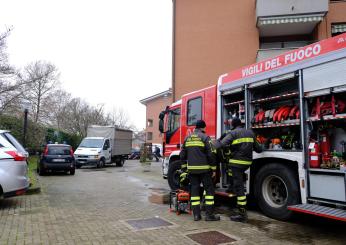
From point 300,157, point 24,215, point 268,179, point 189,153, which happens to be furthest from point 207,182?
point 24,215

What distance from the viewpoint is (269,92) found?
24.1 ft

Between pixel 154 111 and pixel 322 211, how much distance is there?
40.7m

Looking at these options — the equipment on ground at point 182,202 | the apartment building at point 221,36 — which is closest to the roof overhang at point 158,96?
the apartment building at point 221,36

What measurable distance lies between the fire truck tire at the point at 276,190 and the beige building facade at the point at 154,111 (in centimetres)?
3623

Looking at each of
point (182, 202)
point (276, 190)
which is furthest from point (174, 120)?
point (276, 190)

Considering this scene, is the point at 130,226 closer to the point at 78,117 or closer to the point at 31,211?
the point at 31,211

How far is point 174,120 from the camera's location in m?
10.6

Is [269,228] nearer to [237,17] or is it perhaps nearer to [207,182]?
[207,182]

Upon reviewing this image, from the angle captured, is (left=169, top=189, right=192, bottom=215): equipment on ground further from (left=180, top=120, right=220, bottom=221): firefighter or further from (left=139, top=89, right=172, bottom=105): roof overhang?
(left=139, top=89, right=172, bottom=105): roof overhang

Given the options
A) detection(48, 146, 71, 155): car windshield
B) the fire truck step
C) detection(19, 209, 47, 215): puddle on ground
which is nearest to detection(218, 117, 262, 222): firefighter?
the fire truck step

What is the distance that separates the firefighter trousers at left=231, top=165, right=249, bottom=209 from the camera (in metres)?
6.75

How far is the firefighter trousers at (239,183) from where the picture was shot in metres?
6.75

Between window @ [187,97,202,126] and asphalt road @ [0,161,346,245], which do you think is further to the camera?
window @ [187,97,202,126]

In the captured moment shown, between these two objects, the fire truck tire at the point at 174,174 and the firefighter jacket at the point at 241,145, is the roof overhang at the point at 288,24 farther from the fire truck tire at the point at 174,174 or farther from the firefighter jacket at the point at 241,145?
the firefighter jacket at the point at 241,145
